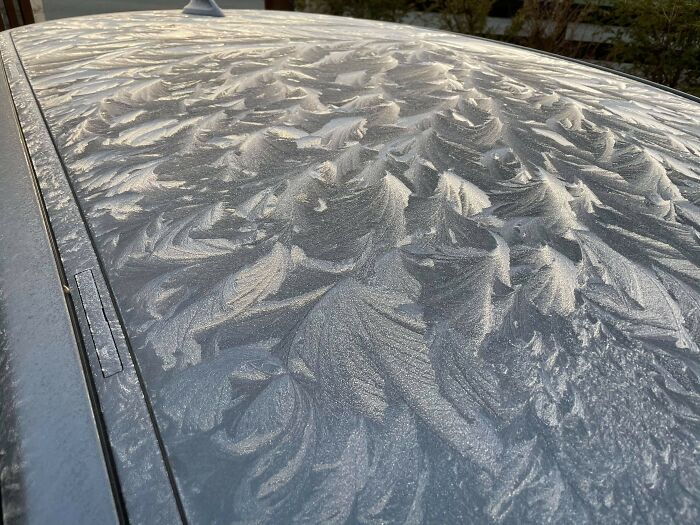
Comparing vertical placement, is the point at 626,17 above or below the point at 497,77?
below

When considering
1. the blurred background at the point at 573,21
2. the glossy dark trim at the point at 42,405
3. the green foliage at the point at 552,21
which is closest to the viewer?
the glossy dark trim at the point at 42,405

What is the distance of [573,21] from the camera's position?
5797 mm

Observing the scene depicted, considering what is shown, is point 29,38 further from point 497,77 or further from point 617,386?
point 617,386

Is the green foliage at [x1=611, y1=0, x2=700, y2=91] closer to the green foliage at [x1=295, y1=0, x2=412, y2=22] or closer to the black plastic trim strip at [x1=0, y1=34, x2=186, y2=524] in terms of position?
the green foliage at [x1=295, y1=0, x2=412, y2=22]

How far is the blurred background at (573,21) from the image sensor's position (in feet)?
16.5

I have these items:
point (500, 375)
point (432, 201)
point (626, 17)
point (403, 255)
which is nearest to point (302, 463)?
point (500, 375)

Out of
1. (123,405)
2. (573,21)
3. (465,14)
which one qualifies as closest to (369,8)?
(465,14)

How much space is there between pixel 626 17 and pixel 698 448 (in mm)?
6010

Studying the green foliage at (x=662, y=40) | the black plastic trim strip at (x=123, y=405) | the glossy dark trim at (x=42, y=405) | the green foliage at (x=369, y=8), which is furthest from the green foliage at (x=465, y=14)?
the glossy dark trim at (x=42, y=405)

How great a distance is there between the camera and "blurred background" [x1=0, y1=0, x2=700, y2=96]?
5.04m

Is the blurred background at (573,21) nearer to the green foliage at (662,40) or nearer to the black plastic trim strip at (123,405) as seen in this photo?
the green foliage at (662,40)

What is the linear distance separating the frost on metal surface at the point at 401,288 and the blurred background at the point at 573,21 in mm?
4605

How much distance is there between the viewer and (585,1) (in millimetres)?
5676

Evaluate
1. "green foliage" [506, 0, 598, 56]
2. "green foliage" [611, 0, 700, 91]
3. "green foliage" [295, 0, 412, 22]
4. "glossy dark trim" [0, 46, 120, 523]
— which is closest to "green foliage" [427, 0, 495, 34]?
"green foliage" [506, 0, 598, 56]
